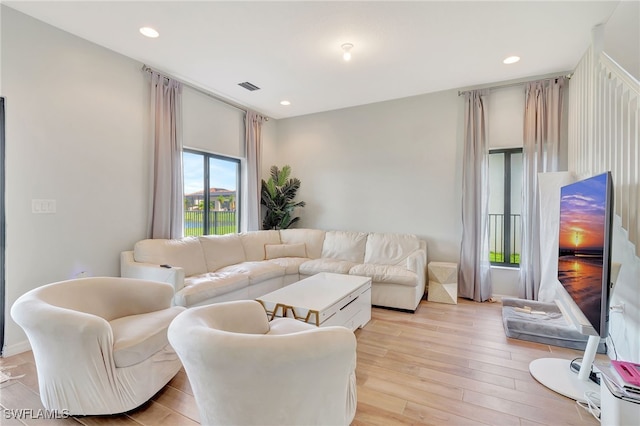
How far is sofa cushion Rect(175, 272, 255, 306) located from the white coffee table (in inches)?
27.9

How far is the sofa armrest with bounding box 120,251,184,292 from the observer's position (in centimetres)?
276

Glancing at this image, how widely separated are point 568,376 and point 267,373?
2.30 metres

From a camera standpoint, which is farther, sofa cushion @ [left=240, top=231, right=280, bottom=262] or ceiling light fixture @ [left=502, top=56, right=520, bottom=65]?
sofa cushion @ [left=240, top=231, right=280, bottom=262]

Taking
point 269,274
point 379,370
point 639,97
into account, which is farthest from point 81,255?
point 639,97

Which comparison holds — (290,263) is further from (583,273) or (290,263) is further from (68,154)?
(583,273)

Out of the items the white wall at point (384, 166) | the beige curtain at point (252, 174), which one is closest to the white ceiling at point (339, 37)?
the white wall at point (384, 166)

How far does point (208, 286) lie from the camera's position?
9.55 ft

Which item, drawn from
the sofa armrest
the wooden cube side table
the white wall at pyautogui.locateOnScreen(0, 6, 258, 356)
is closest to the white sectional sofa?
the sofa armrest

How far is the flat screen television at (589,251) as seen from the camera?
152 centimetres

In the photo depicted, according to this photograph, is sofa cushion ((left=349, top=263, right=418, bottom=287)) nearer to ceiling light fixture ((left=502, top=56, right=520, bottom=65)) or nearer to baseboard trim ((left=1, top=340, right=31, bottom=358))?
ceiling light fixture ((left=502, top=56, right=520, bottom=65))

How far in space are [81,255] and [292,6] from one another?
3028 mm

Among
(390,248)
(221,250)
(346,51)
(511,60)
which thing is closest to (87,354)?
(221,250)

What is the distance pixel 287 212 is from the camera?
17.1 feet

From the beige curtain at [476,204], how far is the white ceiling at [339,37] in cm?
45
